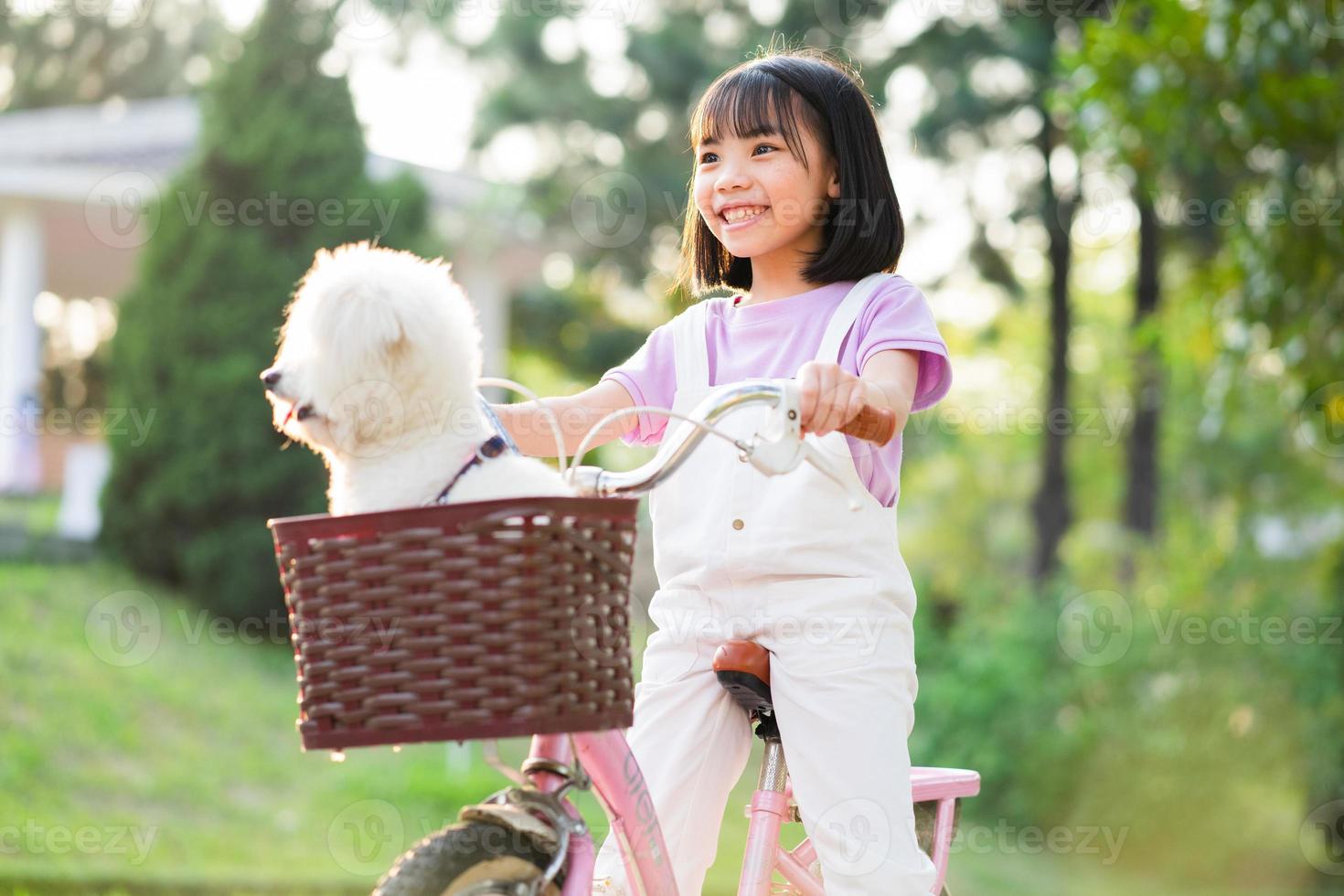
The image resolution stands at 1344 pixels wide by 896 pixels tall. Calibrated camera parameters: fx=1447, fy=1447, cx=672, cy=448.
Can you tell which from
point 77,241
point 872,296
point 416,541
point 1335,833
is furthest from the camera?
point 77,241

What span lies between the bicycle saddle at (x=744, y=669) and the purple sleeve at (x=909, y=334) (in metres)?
0.45

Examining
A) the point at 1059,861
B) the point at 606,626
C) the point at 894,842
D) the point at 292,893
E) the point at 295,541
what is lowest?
the point at 1059,861

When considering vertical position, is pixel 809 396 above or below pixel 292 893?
above

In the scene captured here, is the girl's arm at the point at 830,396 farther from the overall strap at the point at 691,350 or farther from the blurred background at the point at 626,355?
the blurred background at the point at 626,355

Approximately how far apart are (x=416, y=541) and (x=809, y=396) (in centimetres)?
56

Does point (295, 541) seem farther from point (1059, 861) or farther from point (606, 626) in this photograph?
point (1059, 861)

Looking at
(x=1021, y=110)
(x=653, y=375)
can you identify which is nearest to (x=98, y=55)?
(x=1021, y=110)

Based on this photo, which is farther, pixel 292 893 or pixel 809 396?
pixel 292 893

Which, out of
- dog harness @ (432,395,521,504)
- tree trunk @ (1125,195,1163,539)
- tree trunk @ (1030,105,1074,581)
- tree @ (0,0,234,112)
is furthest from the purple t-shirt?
tree @ (0,0,234,112)

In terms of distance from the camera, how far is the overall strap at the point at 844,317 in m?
2.34

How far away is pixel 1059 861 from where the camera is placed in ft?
31.4

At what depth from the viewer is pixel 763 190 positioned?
8.05ft

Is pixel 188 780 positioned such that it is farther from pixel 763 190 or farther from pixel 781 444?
pixel 781 444

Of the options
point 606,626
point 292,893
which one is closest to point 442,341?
point 606,626
